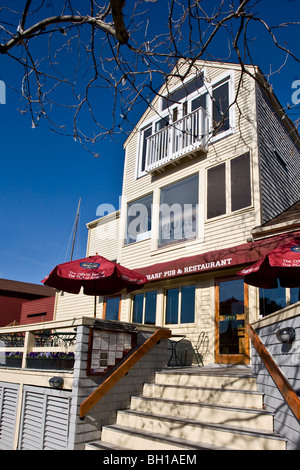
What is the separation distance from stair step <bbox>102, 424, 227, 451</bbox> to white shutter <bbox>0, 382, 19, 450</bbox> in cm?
244

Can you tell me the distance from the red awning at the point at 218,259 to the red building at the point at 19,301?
12.1 m

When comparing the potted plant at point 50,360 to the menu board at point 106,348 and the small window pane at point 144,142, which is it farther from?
the small window pane at point 144,142

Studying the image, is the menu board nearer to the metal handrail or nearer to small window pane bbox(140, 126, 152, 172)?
the metal handrail

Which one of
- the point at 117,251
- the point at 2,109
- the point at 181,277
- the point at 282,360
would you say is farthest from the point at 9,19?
the point at 117,251

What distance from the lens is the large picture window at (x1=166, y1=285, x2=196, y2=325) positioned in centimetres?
1011

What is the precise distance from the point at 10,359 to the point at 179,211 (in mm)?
6726

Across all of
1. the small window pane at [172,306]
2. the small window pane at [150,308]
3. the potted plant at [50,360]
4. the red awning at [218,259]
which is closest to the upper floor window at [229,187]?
the red awning at [218,259]

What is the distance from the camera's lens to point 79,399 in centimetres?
561

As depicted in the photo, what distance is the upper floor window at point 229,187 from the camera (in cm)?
991

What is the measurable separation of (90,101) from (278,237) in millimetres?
5324

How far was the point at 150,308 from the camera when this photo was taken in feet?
37.3

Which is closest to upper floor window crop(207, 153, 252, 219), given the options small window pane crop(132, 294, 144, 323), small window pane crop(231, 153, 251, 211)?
small window pane crop(231, 153, 251, 211)
